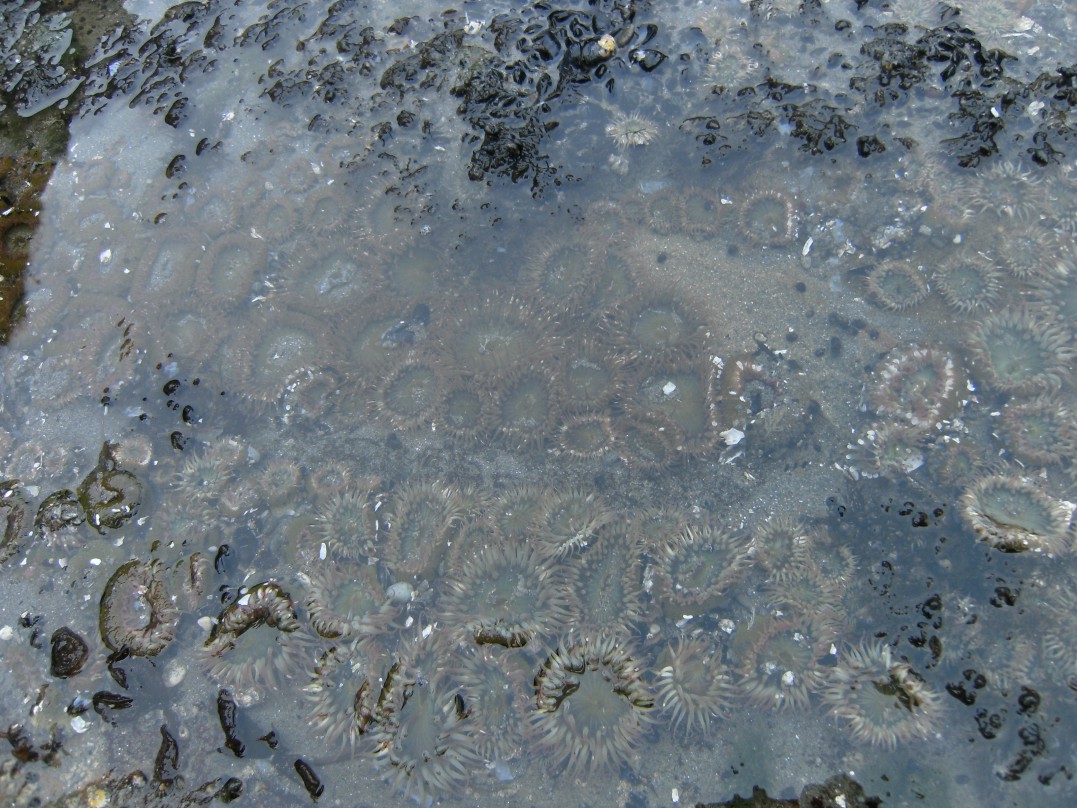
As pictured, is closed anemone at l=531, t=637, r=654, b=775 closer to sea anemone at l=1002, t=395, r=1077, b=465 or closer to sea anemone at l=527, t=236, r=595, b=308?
sea anemone at l=527, t=236, r=595, b=308

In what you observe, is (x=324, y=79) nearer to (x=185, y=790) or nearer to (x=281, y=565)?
(x=281, y=565)

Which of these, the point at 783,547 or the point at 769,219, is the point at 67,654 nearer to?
the point at 783,547

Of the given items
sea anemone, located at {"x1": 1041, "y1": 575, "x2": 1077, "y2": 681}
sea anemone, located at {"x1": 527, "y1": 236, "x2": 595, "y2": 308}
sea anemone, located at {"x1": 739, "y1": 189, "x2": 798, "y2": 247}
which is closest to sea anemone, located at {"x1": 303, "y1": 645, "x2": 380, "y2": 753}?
sea anemone, located at {"x1": 527, "y1": 236, "x2": 595, "y2": 308}

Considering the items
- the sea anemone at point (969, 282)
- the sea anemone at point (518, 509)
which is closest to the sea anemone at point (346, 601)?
the sea anemone at point (518, 509)

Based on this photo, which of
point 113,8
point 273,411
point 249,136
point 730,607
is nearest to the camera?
point 730,607

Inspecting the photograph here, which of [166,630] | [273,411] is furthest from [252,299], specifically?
[166,630]

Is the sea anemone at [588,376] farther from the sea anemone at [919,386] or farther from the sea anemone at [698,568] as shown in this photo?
the sea anemone at [919,386]

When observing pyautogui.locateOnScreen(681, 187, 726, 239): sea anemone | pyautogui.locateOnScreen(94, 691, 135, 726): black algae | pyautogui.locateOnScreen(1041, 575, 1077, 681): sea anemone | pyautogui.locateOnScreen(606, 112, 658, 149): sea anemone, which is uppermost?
pyautogui.locateOnScreen(606, 112, 658, 149): sea anemone
